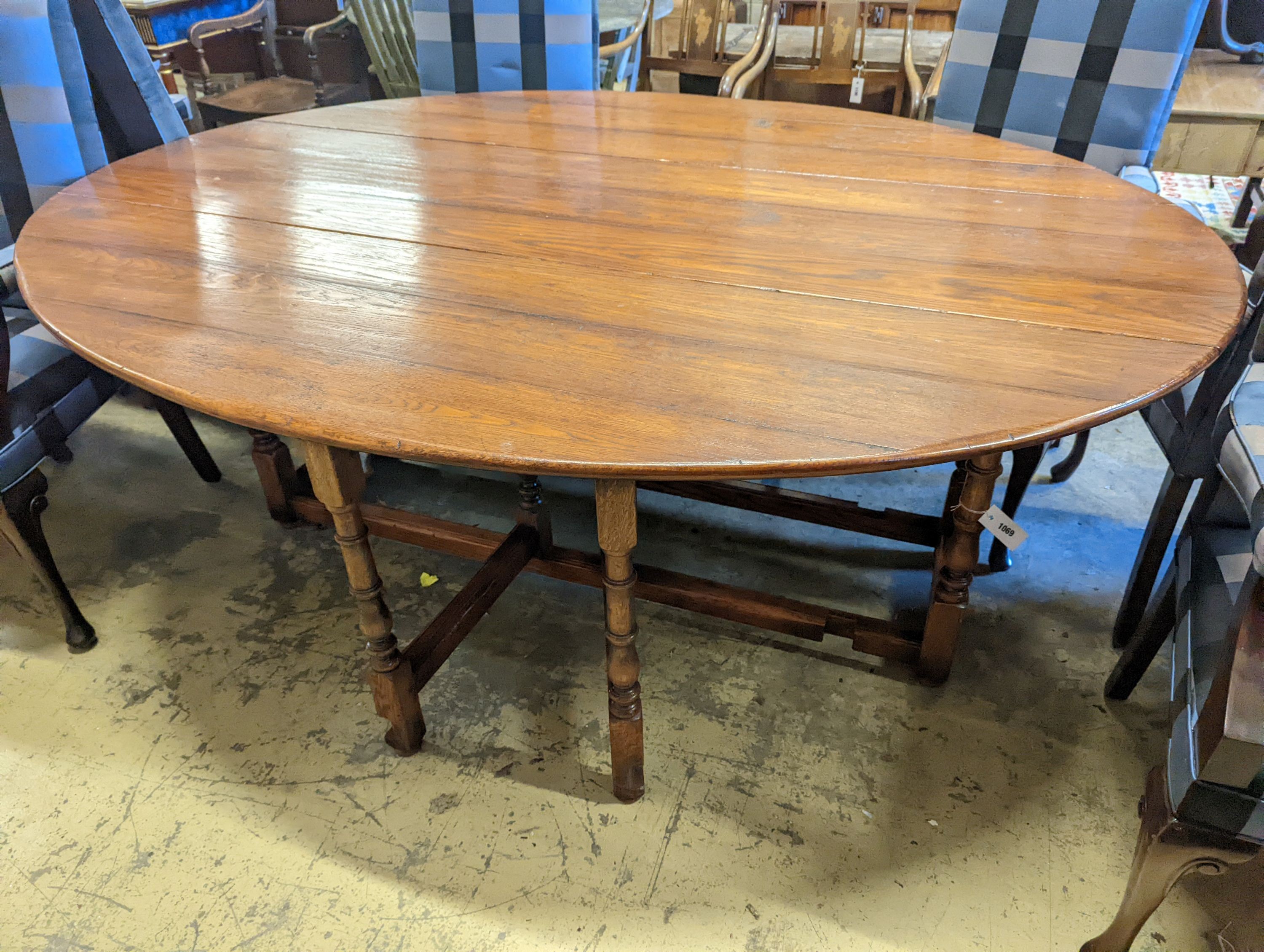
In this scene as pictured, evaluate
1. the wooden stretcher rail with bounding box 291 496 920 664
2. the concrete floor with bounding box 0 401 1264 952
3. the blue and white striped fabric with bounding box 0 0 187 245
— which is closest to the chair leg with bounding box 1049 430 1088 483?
the concrete floor with bounding box 0 401 1264 952

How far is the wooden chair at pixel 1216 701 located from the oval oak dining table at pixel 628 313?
0.66 ft

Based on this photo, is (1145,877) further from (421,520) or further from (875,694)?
(421,520)

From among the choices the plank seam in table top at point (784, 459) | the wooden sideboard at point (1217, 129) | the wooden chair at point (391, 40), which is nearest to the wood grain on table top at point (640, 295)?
the plank seam in table top at point (784, 459)

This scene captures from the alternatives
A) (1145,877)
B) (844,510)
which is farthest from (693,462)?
(844,510)

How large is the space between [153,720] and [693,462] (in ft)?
3.79

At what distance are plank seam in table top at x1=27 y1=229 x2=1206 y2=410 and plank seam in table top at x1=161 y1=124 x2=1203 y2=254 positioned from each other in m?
0.20

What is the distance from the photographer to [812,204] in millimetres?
1295

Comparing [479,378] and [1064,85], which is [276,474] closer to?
[479,378]

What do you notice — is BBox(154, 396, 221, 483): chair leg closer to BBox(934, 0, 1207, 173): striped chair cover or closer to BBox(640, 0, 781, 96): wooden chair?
BBox(934, 0, 1207, 173): striped chair cover

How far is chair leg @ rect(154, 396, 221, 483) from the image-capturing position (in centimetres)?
186

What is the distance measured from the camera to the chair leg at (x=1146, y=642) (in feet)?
4.13

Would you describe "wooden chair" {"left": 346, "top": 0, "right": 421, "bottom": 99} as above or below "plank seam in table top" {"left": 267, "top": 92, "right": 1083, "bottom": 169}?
below

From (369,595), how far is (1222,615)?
108 cm

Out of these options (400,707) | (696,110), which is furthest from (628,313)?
(696,110)
